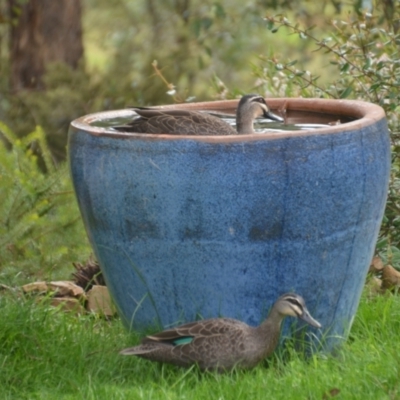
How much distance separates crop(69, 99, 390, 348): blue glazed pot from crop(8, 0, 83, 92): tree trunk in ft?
22.5

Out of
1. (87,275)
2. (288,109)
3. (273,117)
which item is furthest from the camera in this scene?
(87,275)

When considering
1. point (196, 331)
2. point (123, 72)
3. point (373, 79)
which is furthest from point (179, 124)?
point (123, 72)

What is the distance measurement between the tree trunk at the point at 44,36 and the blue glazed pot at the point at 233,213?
22.5 ft

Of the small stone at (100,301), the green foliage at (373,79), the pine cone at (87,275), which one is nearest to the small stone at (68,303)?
the small stone at (100,301)

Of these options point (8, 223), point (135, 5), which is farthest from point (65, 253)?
point (135, 5)

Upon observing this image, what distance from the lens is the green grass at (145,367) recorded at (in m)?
4.10

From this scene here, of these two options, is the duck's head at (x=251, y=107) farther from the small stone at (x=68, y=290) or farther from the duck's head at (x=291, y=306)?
the small stone at (x=68, y=290)

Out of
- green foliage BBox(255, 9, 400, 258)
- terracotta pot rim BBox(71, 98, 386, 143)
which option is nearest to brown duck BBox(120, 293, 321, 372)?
terracotta pot rim BBox(71, 98, 386, 143)

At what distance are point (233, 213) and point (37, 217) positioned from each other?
7.97 feet

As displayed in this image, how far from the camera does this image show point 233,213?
434 cm

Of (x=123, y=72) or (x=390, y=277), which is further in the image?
(x=123, y=72)

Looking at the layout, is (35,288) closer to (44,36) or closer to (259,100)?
(259,100)

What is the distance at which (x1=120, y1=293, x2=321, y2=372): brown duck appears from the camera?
432 cm

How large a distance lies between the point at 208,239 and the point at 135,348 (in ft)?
1.95
